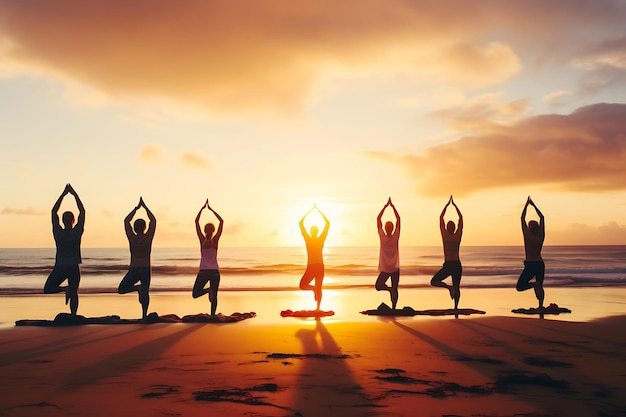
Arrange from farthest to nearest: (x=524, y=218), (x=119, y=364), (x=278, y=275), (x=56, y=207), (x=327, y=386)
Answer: (x=278, y=275)
(x=524, y=218)
(x=56, y=207)
(x=119, y=364)
(x=327, y=386)

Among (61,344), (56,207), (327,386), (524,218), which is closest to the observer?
(327,386)

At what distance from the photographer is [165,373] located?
7.23 metres

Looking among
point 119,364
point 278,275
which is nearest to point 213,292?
point 119,364

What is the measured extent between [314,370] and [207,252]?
20.9 feet

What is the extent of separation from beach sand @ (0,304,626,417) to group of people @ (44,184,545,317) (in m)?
1.28

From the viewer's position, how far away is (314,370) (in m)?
7.37

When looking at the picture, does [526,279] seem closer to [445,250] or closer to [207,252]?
[445,250]

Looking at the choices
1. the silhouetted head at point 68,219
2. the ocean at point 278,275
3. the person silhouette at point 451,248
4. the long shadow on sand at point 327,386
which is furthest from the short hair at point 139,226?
the ocean at point 278,275

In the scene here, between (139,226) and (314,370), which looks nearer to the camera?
(314,370)

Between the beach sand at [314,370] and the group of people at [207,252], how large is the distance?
1.28m

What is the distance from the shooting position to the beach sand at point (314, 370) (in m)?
5.76

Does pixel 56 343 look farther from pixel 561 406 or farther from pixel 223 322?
pixel 561 406

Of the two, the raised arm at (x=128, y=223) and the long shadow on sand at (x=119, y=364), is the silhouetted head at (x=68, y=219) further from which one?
the long shadow on sand at (x=119, y=364)

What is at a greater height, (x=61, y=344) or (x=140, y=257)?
(x=140, y=257)
